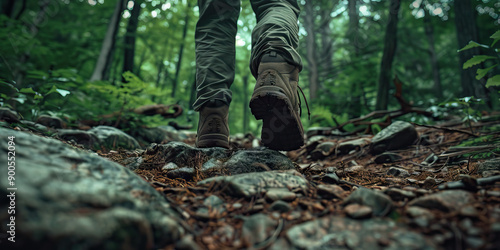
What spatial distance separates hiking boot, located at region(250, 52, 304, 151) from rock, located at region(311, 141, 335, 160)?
1.04 meters

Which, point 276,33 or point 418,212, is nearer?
point 418,212

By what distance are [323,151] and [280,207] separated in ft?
6.24

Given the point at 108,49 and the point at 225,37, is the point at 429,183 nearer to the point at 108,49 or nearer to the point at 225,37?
the point at 225,37

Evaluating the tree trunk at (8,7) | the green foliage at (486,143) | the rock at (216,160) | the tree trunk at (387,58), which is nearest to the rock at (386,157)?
the green foliage at (486,143)

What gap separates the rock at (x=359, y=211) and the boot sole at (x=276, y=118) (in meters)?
0.79

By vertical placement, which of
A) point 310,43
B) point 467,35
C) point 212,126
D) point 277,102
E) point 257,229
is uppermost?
point 310,43

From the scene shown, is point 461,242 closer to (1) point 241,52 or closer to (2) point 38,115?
(2) point 38,115

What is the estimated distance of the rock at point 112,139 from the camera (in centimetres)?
238

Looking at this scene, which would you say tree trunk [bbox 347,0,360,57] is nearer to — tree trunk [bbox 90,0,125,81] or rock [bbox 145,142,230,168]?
rock [bbox 145,142,230,168]

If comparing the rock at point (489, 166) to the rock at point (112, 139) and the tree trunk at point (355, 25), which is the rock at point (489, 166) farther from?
the tree trunk at point (355, 25)

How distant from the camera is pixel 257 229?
2.61ft

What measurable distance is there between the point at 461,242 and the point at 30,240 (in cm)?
102

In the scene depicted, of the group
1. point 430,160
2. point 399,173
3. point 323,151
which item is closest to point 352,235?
point 399,173

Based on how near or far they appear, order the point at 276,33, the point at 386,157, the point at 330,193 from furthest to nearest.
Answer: the point at 386,157 → the point at 276,33 → the point at 330,193
